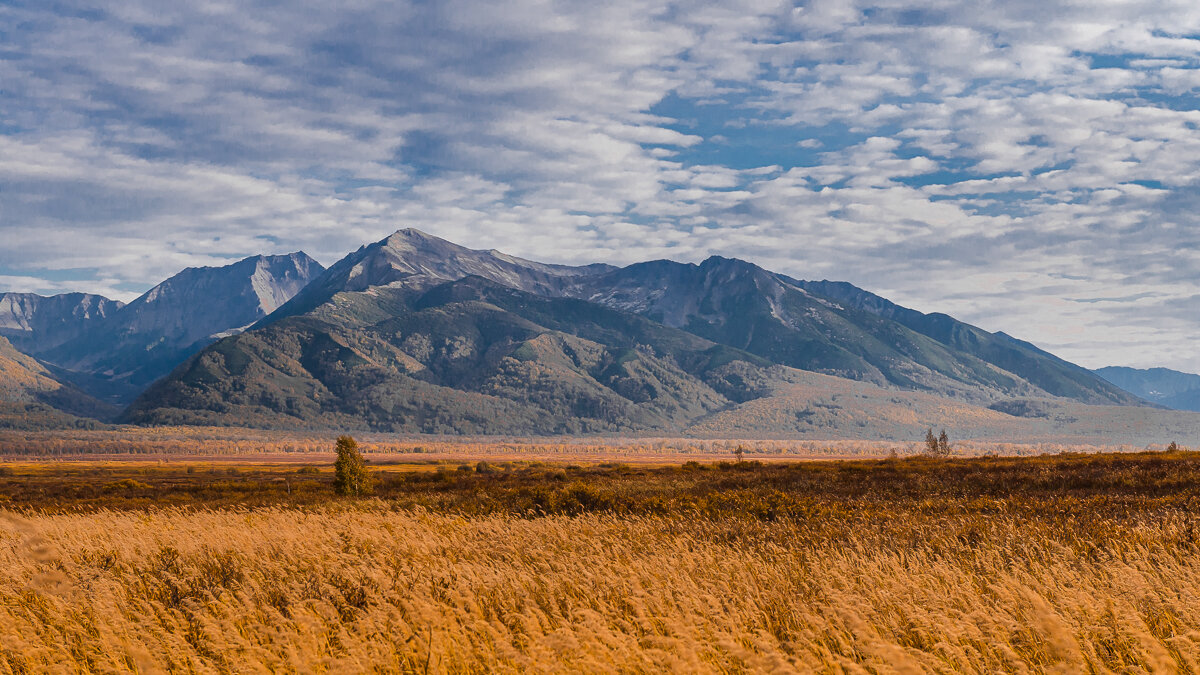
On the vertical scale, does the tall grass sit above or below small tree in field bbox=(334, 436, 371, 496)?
above

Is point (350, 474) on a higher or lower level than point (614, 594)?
lower

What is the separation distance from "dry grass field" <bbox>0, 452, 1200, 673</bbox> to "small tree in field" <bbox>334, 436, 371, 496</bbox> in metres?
32.7

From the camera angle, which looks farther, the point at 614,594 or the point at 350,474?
the point at 350,474

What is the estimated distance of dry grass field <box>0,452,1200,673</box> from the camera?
296 inches

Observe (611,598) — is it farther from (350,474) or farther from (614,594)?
(350,474)

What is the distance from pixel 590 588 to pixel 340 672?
181 inches

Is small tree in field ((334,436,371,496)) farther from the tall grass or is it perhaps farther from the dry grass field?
the tall grass

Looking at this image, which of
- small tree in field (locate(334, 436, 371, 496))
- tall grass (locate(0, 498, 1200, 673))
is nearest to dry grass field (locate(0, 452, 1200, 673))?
tall grass (locate(0, 498, 1200, 673))

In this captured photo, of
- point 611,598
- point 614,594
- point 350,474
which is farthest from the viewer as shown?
point 350,474

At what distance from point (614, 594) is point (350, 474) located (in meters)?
47.1

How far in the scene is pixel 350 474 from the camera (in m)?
54.4

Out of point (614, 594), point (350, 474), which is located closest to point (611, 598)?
point (614, 594)

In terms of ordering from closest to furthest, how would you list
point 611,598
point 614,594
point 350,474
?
1. point 611,598
2. point 614,594
3. point 350,474

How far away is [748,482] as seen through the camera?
129 ft
